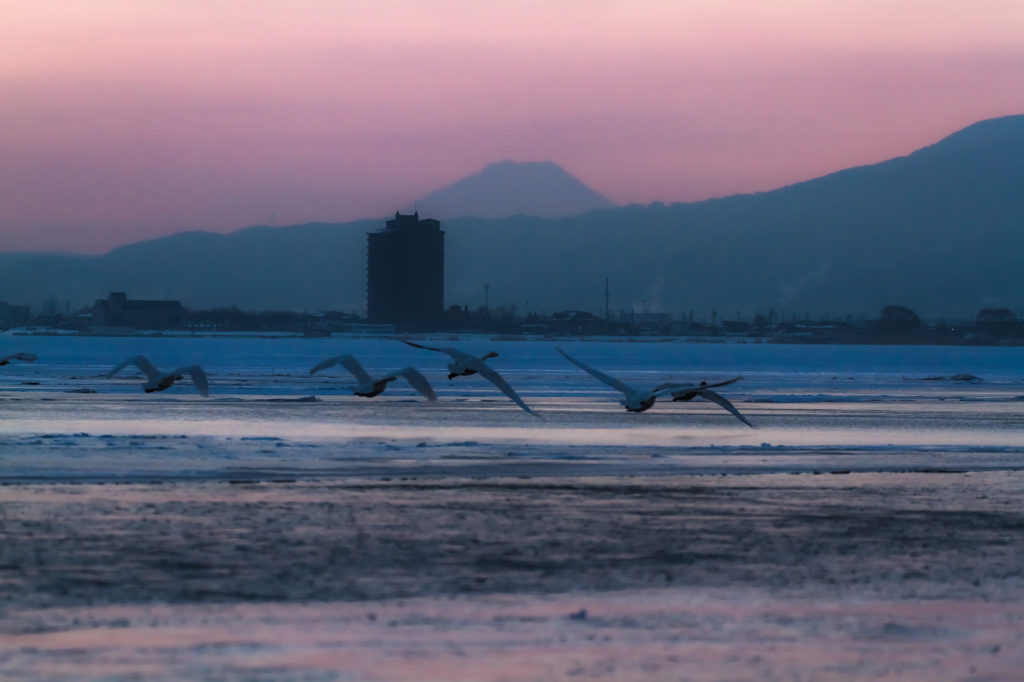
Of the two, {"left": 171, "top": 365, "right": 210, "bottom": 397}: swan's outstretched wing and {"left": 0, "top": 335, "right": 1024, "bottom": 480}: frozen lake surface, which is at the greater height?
{"left": 171, "top": 365, "right": 210, "bottom": 397}: swan's outstretched wing

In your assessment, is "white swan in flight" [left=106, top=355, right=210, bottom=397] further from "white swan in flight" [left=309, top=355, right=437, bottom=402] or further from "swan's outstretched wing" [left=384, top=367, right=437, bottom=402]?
"swan's outstretched wing" [left=384, top=367, right=437, bottom=402]

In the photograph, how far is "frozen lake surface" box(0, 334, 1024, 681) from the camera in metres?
11.5

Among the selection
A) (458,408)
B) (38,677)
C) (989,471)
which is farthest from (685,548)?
(458,408)

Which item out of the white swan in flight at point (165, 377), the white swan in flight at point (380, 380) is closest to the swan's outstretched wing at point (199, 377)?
the white swan in flight at point (165, 377)

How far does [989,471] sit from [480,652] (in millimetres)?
18741

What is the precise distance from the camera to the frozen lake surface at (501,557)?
11.5 metres

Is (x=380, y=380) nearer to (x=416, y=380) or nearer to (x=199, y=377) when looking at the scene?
(x=416, y=380)

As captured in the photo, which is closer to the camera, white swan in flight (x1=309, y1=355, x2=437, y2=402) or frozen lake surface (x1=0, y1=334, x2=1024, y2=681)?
frozen lake surface (x1=0, y1=334, x2=1024, y2=681)

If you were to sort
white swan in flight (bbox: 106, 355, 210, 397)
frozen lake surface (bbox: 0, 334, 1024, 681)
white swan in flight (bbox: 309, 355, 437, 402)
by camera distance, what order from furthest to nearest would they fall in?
white swan in flight (bbox: 106, 355, 210, 397)
white swan in flight (bbox: 309, 355, 437, 402)
frozen lake surface (bbox: 0, 334, 1024, 681)

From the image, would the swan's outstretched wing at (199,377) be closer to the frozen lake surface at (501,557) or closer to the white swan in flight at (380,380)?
the frozen lake surface at (501,557)

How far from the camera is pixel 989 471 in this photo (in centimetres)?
2781

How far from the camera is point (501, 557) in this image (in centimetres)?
1625

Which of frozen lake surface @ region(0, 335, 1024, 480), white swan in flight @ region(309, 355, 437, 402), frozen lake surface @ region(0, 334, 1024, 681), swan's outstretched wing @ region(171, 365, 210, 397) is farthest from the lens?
swan's outstretched wing @ region(171, 365, 210, 397)

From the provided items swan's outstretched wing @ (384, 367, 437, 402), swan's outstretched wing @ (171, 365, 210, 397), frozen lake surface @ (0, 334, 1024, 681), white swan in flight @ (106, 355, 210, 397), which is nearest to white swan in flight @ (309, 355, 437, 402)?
swan's outstretched wing @ (384, 367, 437, 402)
